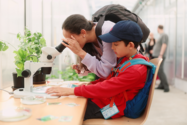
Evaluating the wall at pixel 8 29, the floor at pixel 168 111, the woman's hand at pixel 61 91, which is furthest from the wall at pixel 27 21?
the floor at pixel 168 111

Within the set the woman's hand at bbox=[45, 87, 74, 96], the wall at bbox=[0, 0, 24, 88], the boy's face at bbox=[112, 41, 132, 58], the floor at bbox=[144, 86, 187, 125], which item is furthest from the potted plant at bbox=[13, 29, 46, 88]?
the floor at bbox=[144, 86, 187, 125]

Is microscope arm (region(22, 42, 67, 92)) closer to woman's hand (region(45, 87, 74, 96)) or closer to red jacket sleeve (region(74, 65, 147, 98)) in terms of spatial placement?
woman's hand (region(45, 87, 74, 96))

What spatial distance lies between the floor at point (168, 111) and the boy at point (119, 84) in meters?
1.47

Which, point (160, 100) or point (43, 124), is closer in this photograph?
point (43, 124)

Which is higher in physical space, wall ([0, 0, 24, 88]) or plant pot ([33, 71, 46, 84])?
wall ([0, 0, 24, 88])

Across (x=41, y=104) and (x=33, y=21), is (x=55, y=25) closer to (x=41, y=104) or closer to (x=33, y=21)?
(x=33, y=21)

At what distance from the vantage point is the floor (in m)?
2.37

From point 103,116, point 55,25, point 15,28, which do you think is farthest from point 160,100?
point 15,28

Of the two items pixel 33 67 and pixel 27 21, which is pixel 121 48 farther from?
pixel 27 21

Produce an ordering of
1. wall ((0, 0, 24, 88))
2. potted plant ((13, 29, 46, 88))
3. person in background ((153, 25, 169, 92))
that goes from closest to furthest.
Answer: potted plant ((13, 29, 46, 88)) < wall ((0, 0, 24, 88)) < person in background ((153, 25, 169, 92))

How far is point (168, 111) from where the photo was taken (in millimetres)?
2811

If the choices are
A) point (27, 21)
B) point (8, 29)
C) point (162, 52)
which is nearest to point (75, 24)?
point (8, 29)

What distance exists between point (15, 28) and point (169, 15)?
16.9ft

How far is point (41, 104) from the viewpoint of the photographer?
0.91m
